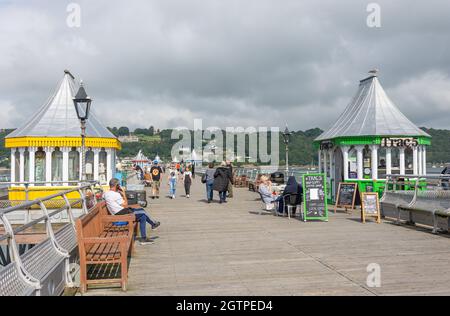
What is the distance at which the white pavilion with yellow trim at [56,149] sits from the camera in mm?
17594

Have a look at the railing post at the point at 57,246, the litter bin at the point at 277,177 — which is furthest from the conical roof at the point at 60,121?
the railing post at the point at 57,246

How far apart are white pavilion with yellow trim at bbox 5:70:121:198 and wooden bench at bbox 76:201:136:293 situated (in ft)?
29.8

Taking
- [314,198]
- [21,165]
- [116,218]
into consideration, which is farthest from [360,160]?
[21,165]

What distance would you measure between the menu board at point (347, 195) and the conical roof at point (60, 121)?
9.90 metres

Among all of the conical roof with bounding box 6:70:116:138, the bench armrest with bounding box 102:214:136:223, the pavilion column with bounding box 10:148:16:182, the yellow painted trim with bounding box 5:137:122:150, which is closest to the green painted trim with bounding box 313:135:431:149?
the conical roof with bounding box 6:70:116:138

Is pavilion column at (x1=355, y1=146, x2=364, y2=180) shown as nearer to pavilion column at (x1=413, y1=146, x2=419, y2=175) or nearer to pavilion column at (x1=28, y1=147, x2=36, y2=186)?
pavilion column at (x1=413, y1=146, x2=419, y2=175)

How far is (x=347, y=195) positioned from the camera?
14398 mm

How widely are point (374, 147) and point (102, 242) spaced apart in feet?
41.4

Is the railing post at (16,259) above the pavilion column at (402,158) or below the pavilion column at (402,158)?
below

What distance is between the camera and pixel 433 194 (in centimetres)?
1073

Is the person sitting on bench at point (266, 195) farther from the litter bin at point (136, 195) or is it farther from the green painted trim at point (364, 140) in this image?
the litter bin at point (136, 195)

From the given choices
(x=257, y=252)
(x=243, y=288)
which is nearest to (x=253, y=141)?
(x=257, y=252)

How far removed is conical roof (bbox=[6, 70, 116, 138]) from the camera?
17.9 meters

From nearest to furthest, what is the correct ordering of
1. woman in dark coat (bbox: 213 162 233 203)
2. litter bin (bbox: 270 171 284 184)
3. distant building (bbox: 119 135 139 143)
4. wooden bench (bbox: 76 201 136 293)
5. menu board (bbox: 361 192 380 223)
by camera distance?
wooden bench (bbox: 76 201 136 293) → menu board (bbox: 361 192 380 223) → woman in dark coat (bbox: 213 162 233 203) → litter bin (bbox: 270 171 284 184) → distant building (bbox: 119 135 139 143)
